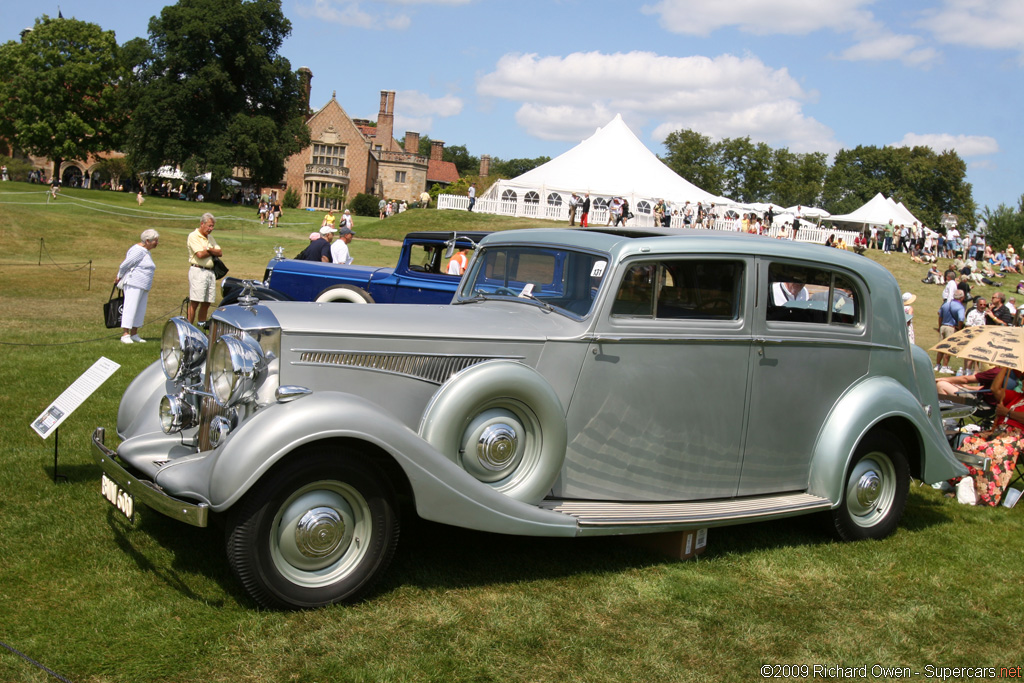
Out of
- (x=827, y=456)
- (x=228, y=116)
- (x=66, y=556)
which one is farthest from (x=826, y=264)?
(x=228, y=116)

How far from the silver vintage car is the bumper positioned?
0.6 inches

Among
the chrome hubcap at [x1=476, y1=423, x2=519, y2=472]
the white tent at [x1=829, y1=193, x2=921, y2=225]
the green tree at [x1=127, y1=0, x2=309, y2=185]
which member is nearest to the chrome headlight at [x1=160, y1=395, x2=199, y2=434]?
the chrome hubcap at [x1=476, y1=423, x2=519, y2=472]

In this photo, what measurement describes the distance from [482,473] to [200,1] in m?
53.9

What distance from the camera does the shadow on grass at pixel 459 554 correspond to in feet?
13.7

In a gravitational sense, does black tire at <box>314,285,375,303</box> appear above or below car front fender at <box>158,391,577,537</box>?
above

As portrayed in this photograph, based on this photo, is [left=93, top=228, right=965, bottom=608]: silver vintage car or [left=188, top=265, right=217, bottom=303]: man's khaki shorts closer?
[left=93, top=228, right=965, bottom=608]: silver vintage car

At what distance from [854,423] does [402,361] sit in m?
2.99

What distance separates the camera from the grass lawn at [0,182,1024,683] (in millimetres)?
3373

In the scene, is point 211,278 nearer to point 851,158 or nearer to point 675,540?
point 675,540

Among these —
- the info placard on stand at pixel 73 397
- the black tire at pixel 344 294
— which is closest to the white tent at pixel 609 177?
the black tire at pixel 344 294

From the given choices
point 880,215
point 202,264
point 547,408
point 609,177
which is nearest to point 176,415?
point 547,408

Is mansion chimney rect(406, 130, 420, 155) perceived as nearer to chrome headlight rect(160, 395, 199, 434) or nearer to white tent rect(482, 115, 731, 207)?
white tent rect(482, 115, 731, 207)

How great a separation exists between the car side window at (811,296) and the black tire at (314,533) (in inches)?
106

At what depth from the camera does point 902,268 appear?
35.5 m
